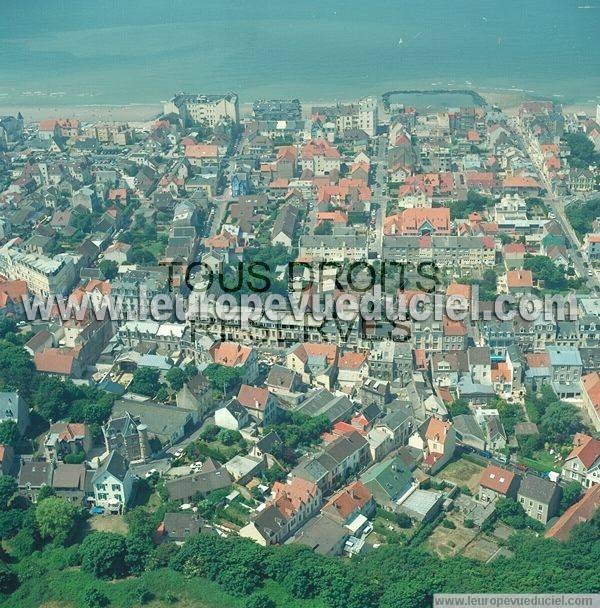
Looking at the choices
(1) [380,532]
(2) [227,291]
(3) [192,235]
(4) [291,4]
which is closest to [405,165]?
(3) [192,235]

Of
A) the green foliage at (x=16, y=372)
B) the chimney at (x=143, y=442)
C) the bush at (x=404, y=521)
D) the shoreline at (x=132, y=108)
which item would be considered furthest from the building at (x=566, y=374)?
the shoreline at (x=132, y=108)

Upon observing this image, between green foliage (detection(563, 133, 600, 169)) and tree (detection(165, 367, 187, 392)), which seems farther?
green foliage (detection(563, 133, 600, 169))

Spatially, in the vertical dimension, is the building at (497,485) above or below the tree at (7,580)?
above

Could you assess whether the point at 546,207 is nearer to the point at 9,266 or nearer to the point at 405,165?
the point at 405,165

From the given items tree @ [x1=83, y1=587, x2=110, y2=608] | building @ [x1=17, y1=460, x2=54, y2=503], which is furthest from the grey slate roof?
building @ [x1=17, y1=460, x2=54, y2=503]

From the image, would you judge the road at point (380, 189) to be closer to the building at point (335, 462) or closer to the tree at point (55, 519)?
the building at point (335, 462)

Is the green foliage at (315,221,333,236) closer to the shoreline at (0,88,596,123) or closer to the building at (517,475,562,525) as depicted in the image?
the building at (517,475,562,525)
